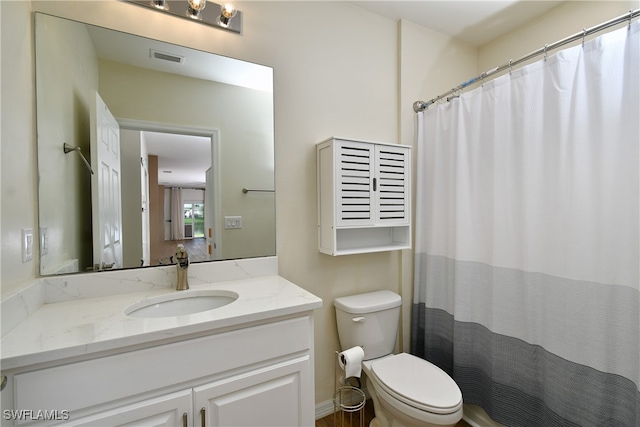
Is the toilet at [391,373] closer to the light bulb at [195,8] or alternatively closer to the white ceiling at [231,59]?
the white ceiling at [231,59]

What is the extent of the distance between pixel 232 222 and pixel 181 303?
461 mm

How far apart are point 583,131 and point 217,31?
1.76 meters

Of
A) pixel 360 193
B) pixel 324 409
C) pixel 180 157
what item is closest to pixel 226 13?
pixel 180 157

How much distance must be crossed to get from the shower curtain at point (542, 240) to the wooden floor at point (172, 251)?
1425mm

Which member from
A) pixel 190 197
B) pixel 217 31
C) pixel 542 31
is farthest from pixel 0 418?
pixel 542 31

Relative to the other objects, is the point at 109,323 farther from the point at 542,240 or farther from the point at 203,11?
the point at 542,240

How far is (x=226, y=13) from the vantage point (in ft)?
4.63

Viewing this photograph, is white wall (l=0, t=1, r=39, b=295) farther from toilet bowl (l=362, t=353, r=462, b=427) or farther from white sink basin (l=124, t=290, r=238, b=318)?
toilet bowl (l=362, t=353, r=462, b=427)

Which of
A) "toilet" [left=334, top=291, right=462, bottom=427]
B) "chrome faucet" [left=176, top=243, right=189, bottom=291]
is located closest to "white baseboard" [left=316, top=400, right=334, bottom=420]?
"toilet" [left=334, top=291, right=462, bottom=427]

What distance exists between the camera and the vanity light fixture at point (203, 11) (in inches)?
52.5

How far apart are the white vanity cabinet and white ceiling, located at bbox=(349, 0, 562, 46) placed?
1947 millimetres

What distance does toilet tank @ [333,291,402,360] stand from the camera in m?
1.64

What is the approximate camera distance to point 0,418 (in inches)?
28.5

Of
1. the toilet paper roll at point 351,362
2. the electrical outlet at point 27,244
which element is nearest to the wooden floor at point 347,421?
the toilet paper roll at point 351,362
